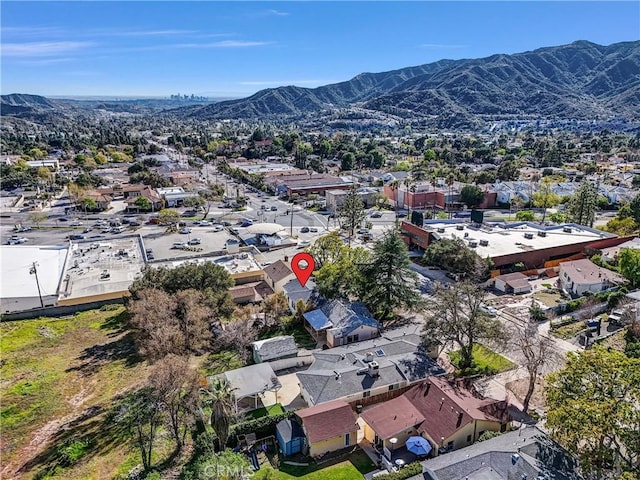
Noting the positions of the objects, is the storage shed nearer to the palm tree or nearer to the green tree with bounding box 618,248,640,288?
the palm tree

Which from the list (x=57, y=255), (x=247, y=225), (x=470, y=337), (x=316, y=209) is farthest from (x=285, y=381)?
(x=316, y=209)

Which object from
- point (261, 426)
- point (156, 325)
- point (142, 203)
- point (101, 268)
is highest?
point (156, 325)

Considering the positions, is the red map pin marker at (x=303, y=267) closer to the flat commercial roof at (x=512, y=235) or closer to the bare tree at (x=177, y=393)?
the flat commercial roof at (x=512, y=235)

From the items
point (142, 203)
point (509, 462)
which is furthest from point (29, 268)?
point (509, 462)

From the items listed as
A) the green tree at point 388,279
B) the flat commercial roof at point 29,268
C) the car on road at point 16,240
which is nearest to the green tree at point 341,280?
the green tree at point 388,279

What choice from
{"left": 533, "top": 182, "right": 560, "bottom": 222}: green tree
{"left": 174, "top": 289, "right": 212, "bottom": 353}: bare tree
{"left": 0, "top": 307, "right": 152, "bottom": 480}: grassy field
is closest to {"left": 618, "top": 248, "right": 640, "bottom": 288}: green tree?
{"left": 533, "top": 182, "right": 560, "bottom": 222}: green tree

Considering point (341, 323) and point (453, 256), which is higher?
point (453, 256)

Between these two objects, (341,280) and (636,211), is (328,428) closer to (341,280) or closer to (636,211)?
(341,280)
